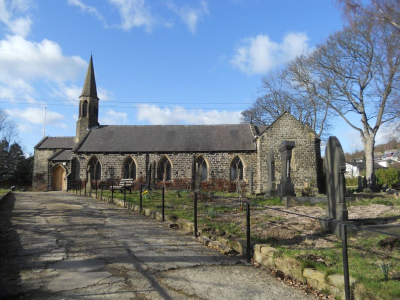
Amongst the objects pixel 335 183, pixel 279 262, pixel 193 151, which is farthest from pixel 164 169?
pixel 279 262

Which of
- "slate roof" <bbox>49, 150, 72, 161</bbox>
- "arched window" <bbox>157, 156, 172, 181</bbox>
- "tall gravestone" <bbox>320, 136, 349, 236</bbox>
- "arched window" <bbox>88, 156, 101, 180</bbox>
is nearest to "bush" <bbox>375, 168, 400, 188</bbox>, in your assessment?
"arched window" <bbox>157, 156, 172, 181</bbox>

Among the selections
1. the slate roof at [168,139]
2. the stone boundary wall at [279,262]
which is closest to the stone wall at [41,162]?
the slate roof at [168,139]

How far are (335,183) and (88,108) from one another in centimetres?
3092

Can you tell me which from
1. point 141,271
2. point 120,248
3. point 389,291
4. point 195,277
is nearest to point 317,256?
point 389,291

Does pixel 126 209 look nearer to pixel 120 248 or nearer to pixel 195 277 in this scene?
pixel 120 248

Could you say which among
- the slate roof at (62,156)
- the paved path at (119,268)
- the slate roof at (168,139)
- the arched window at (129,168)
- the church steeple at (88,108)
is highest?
the church steeple at (88,108)

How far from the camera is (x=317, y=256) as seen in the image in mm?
5102

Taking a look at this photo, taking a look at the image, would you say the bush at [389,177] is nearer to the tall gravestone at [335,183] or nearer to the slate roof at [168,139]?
the slate roof at [168,139]

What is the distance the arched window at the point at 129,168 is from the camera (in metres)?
29.0

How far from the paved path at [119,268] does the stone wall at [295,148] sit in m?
19.7

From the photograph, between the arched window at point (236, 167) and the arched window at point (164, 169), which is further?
Result: the arched window at point (164, 169)

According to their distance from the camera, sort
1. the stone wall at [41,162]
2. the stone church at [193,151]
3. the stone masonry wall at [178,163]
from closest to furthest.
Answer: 1. the stone church at [193,151]
2. the stone masonry wall at [178,163]
3. the stone wall at [41,162]

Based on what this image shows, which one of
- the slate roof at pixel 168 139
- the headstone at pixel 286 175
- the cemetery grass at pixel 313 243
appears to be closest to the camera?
the cemetery grass at pixel 313 243

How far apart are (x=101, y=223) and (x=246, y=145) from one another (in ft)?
68.4
